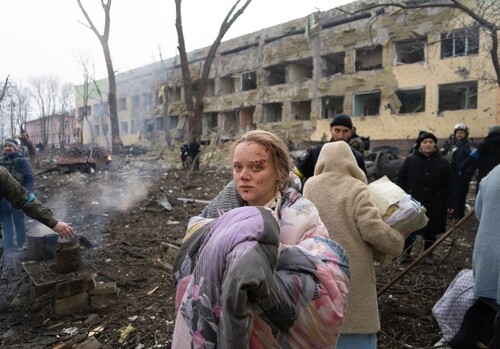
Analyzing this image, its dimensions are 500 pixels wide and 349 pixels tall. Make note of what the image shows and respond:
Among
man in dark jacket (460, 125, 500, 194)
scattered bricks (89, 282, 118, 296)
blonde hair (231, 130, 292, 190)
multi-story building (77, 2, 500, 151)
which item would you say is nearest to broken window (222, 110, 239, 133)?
multi-story building (77, 2, 500, 151)

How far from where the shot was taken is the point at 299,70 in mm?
26781

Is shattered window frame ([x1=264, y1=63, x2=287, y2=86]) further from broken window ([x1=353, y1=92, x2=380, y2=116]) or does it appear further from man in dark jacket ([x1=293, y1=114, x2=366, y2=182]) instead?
man in dark jacket ([x1=293, y1=114, x2=366, y2=182])

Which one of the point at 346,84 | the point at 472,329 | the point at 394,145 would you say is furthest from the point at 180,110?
the point at 472,329

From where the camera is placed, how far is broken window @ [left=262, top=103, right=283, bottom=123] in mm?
27875

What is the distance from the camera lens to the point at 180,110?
34.8 metres

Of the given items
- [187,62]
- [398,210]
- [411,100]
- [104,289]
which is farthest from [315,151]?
[411,100]

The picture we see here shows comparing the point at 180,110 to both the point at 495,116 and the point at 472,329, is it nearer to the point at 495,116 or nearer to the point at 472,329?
the point at 495,116

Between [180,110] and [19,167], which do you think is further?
[180,110]

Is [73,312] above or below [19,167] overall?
below

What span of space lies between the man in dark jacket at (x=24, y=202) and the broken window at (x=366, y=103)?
856 inches

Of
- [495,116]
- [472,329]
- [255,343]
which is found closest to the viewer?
[255,343]

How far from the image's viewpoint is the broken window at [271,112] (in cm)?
2788

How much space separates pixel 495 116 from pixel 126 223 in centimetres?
1812

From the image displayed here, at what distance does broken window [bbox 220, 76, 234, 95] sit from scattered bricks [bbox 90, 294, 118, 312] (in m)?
29.0
